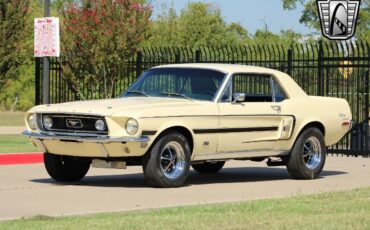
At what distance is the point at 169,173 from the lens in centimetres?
1382

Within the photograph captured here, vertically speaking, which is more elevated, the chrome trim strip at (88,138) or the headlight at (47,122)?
the headlight at (47,122)

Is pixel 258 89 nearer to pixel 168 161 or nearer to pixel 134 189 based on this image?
pixel 168 161

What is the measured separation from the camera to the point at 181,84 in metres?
14.7

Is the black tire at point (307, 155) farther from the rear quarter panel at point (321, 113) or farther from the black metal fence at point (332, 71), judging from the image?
the black metal fence at point (332, 71)

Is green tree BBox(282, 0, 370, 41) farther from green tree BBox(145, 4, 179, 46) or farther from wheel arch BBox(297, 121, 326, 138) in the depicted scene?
wheel arch BBox(297, 121, 326, 138)

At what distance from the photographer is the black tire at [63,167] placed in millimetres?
14523

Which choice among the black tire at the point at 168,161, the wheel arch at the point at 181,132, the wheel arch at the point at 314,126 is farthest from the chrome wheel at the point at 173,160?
the wheel arch at the point at 314,126

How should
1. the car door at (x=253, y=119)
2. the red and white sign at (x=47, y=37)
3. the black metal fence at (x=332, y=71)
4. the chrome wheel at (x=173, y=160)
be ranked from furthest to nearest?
the red and white sign at (x=47, y=37) → the black metal fence at (x=332, y=71) → the car door at (x=253, y=119) → the chrome wheel at (x=173, y=160)

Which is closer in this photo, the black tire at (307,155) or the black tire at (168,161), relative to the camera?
the black tire at (168,161)

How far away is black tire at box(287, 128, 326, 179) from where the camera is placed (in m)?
15.3

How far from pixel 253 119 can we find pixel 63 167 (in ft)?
9.17

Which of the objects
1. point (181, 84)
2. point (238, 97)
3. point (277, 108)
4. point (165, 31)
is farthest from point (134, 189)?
point (165, 31)

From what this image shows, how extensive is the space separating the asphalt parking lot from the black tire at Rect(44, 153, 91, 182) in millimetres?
170

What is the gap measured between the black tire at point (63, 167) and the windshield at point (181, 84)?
1249 mm
